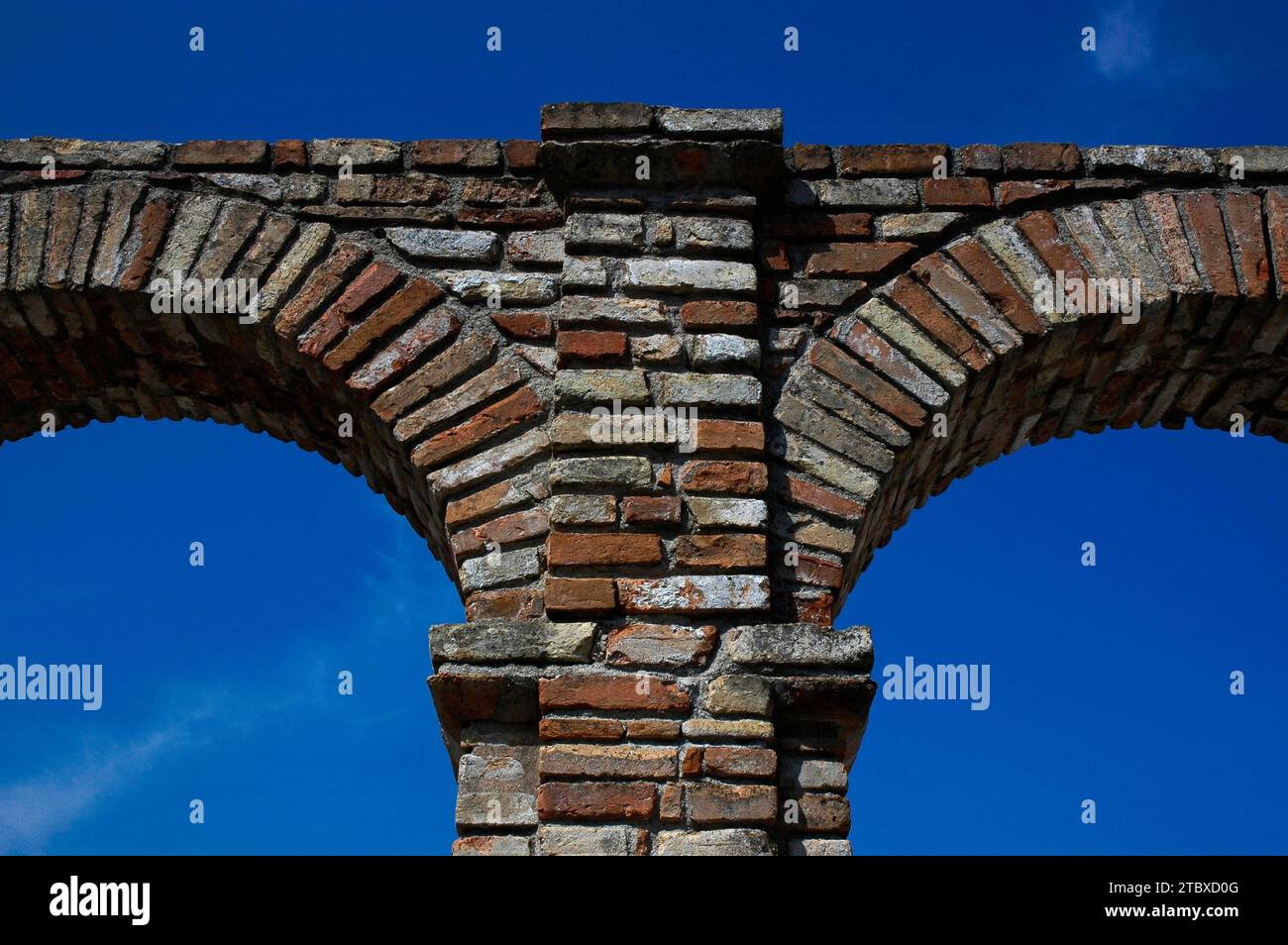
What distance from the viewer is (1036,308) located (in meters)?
4.13

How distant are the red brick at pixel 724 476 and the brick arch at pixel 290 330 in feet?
1.31

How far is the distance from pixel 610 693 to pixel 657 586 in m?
0.30

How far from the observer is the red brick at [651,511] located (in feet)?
12.3

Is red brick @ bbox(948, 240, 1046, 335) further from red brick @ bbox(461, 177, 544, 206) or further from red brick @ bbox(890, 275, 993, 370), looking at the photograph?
red brick @ bbox(461, 177, 544, 206)

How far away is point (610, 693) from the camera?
3531mm

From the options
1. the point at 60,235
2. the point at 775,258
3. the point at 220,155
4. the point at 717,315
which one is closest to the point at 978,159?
the point at 775,258

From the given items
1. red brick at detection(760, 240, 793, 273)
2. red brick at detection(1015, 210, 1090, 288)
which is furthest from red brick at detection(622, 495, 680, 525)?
Result: red brick at detection(1015, 210, 1090, 288)

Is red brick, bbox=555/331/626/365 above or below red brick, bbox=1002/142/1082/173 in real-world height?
below

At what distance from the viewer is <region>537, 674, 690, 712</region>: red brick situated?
3520 millimetres

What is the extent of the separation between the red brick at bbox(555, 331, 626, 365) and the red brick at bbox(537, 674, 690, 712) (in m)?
0.90

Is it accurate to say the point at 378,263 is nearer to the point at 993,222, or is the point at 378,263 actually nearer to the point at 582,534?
the point at 582,534

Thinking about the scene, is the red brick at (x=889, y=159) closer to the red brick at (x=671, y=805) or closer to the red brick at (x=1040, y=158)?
the red brick at (x=1040, y=158)

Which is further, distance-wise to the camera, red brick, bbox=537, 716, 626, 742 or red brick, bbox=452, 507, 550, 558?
red brick, bbox=452, 507, 550, 558

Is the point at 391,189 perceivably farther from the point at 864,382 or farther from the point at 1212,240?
the point at 1212,240
